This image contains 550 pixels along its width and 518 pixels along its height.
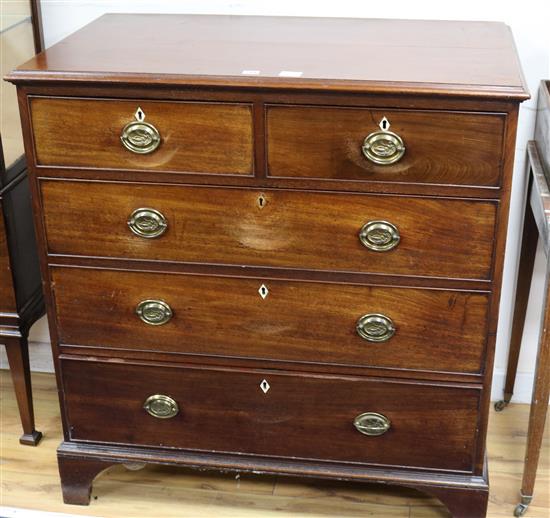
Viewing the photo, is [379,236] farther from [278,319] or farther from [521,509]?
[521,509]

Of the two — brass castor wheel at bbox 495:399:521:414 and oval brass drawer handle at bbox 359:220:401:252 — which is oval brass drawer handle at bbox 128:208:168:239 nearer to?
oval brass drawer handle at bbox 359:220:401:252

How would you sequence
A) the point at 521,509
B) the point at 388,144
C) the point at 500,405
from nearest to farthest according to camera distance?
the point at 388,144, the point at 521,509, the point at 500,405

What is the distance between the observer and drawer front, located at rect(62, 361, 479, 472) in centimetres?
221

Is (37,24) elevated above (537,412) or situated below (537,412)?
above

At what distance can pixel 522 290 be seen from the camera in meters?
2.63

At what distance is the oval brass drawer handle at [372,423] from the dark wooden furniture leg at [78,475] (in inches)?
24.6

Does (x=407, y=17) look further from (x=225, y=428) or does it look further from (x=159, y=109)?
(x=225, y=428)

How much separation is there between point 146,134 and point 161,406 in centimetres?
68

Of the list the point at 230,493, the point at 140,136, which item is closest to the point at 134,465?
the point at 230,493

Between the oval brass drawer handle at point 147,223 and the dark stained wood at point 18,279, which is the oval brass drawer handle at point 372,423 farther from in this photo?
the dark stained wood at point 18,279

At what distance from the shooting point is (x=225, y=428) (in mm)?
2320

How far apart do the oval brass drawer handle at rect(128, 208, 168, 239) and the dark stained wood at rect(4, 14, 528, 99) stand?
0.29 meters

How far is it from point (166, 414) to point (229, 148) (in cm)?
70

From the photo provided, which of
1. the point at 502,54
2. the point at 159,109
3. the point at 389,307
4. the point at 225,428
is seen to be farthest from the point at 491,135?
the point at 225,428
